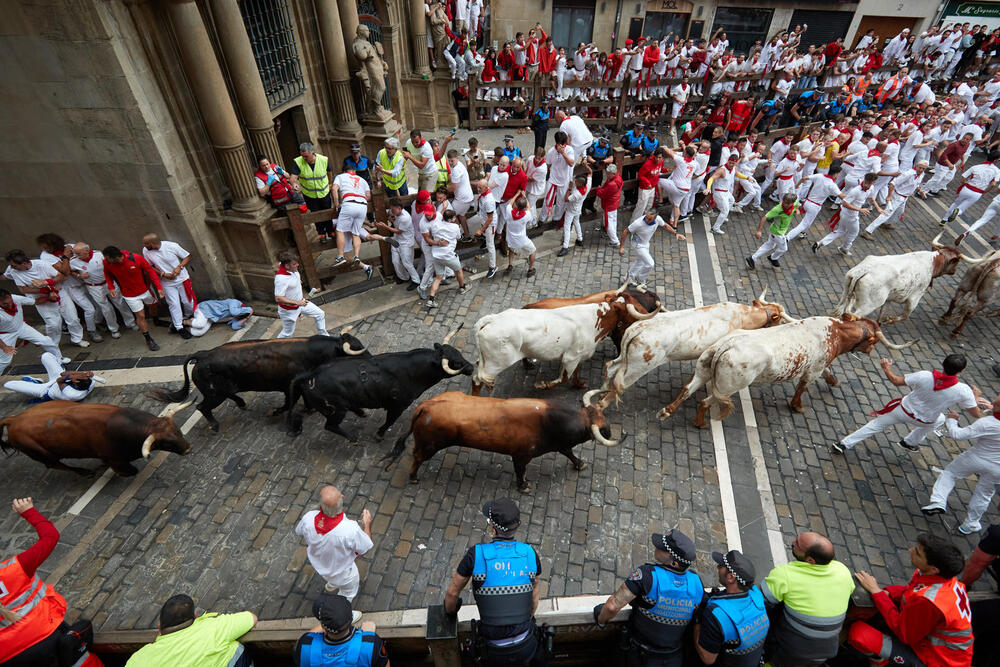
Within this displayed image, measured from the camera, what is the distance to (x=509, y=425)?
19.4ft

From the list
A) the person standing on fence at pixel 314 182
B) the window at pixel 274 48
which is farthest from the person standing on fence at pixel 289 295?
the window at pixel 274 48

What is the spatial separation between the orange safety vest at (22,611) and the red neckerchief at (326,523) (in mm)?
2284

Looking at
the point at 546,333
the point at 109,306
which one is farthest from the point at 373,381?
the point at 109,306

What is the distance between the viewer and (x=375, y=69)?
1263 centimetres

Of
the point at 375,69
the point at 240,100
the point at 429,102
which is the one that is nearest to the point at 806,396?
the point at 240,100

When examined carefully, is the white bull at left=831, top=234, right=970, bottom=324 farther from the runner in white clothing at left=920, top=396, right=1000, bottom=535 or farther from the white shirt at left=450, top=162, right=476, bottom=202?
the white shirt at left=450, top=162, right=476, bottom=202

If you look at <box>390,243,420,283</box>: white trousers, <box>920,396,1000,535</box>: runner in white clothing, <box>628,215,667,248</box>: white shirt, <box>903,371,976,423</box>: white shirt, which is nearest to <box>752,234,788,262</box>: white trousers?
<box>628,215,667,248</box>: white shirt

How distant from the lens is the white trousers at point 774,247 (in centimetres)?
1081

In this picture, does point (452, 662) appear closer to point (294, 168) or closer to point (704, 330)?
point (704, 330)

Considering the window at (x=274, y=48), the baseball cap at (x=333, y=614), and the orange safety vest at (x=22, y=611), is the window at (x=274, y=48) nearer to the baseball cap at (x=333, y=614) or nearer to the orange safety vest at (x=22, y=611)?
the orange safety vest at (x=22, y=611)

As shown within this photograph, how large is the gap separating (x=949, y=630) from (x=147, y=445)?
8.05 meters

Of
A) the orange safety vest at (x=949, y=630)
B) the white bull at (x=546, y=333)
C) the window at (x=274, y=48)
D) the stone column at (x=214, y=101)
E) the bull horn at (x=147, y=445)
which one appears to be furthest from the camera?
the window at (x=274, y=48)

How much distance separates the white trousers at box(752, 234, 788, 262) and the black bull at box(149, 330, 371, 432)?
885cm

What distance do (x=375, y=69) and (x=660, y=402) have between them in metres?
10.9
